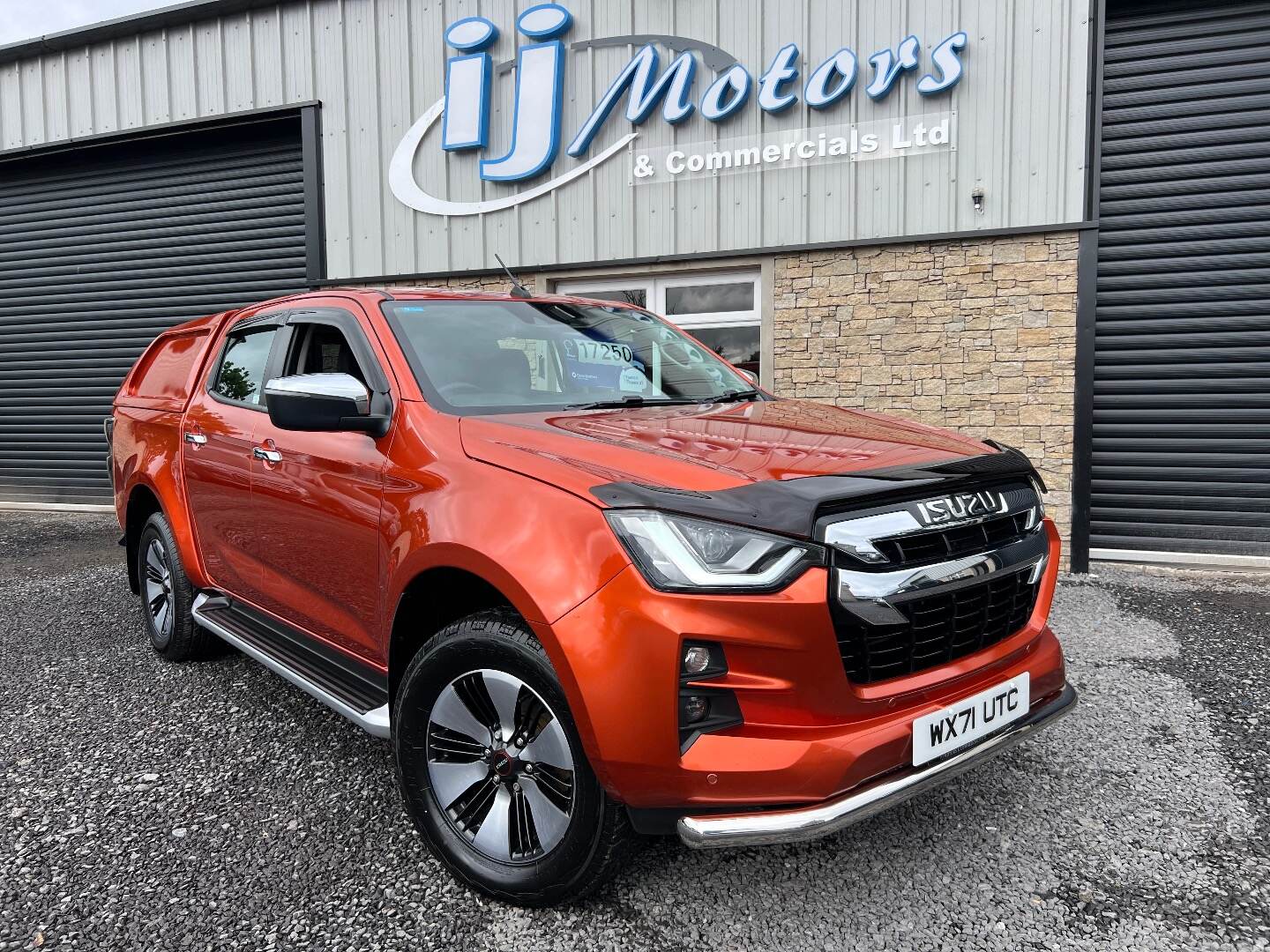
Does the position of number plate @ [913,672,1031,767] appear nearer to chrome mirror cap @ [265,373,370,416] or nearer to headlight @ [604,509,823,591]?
headlight @ [604,509,823,591]

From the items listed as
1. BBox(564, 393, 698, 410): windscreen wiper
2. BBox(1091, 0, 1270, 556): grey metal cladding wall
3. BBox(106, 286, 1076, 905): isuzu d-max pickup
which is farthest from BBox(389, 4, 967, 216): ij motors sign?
BBox(564, 393, 698, 410): windscreen wiper

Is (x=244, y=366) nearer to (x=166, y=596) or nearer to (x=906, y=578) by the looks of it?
(x=166, y=596)

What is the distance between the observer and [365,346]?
9.32ft

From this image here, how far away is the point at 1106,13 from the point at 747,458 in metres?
6.56

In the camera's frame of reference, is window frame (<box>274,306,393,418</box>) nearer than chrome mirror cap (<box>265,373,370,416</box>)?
No

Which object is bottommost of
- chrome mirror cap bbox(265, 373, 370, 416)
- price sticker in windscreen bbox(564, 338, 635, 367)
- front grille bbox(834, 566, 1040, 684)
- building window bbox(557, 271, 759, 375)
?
front grille bbox(834, 566, 1040, 684)

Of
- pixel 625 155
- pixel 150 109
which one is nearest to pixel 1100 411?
pixel 625 155

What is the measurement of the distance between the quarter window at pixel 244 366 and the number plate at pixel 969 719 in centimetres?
275

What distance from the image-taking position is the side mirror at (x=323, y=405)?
95.0 inches

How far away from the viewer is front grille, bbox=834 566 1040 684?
189 cm

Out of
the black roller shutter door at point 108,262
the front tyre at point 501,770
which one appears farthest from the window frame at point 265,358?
the black roller shutter door at point 108,262

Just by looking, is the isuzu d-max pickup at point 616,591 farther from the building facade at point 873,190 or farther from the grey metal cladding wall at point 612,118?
the grey metal cladding wall at point 612,118

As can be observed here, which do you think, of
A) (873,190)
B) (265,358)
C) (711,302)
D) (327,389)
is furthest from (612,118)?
(327,389)

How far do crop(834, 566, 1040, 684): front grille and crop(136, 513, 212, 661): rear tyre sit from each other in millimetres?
3200
